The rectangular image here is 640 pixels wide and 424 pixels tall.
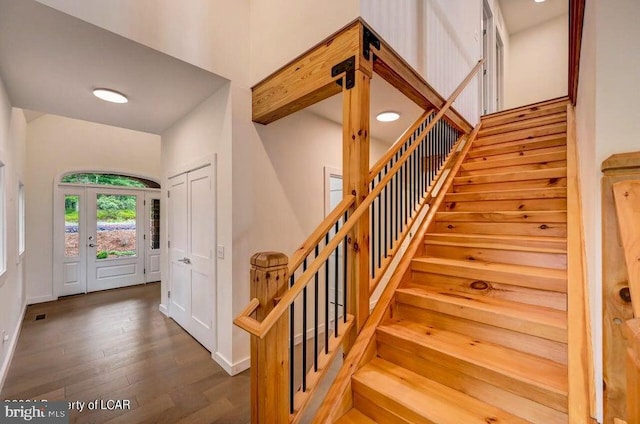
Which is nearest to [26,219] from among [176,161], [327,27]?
[176,161]

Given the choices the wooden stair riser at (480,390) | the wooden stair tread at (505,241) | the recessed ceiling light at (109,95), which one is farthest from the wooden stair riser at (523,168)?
the recessed ceiling light at (109,95)

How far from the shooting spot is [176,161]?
11.8ft

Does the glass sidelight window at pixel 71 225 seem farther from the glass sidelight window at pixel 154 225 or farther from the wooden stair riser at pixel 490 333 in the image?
the wooden stair riser at pixel 490 333

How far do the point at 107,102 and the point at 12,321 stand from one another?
8.39 feet

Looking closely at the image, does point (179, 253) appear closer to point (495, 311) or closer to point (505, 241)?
point (495, 311)

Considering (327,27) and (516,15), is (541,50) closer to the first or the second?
(516,15)

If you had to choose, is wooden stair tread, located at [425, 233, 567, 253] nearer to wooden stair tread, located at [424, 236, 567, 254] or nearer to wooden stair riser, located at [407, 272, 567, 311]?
wooden stair tread, located at [424, 236, 567, 254]

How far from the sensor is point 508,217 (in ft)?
7.43

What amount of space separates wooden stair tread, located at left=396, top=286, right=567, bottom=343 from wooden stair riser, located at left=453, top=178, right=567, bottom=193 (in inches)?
52.0

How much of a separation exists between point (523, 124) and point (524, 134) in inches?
10.6

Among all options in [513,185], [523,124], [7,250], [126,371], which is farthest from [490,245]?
[7,250]

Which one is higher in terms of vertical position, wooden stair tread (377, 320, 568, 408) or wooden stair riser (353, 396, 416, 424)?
wooden stair tread (377, 320, 568, 408)

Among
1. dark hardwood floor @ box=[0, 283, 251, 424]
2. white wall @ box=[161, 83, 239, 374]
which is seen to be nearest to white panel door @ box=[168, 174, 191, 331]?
dark hardwood floor @ box=[0, 283, 251, 424]

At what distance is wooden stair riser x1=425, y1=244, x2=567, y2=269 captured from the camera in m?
1.79
